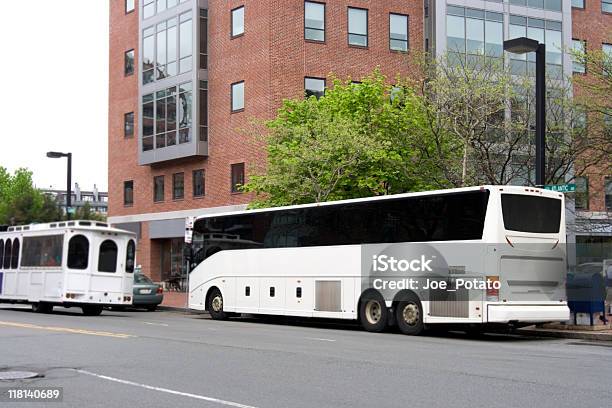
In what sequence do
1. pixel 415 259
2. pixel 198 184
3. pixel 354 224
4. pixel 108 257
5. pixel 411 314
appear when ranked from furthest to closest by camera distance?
pixel 198 184 < pixel 108 257 < pixel 354 224 < pixel 411 314 < pixel 415 259

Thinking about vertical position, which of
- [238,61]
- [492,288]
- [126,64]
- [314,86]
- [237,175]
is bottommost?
[492,288]

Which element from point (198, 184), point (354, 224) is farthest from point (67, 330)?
point (198, 184)

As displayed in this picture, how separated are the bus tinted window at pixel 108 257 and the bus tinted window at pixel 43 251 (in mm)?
1324

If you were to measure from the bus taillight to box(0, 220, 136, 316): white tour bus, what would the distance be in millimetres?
14030

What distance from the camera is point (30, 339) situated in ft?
53.7

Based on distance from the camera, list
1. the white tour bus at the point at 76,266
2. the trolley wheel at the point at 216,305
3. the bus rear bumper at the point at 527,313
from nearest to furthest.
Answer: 1. the bus rear bumper at the point at 527,313
2. the trolley wheel at the point at 216,305
3. the white tour bus at the point at 76,266

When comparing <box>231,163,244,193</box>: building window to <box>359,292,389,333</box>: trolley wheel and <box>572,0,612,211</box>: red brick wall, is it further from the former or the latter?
<box>572,0,612,211</box>: red brick wall

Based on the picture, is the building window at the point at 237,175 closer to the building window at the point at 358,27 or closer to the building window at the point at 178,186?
the building window at the point at 178,186

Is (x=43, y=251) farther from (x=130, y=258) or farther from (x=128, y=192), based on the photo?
(x=128, y=192)

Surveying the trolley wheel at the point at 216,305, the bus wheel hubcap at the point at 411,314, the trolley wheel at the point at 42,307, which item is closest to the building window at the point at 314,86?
the trolley wheel at the point at 216,305

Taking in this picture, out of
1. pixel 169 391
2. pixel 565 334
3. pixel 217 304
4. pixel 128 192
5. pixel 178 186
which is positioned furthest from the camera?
pixel 128 192

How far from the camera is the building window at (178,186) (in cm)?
4372

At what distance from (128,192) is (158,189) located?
3503mm

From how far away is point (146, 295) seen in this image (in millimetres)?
31406
